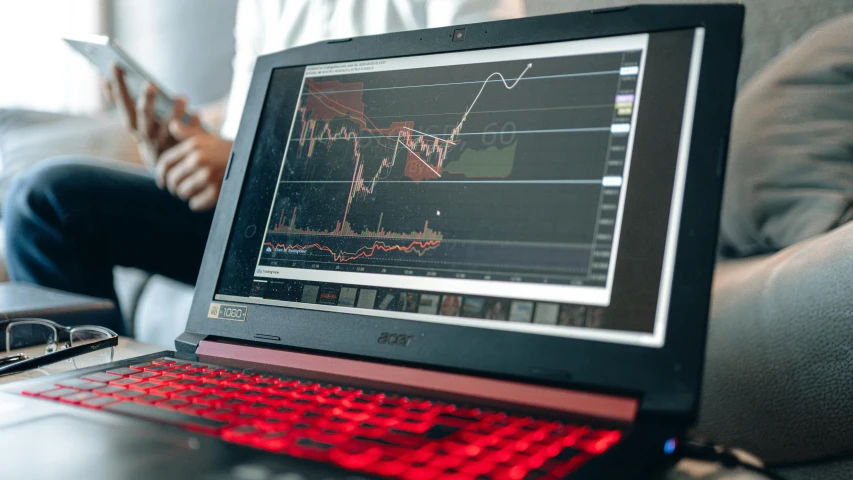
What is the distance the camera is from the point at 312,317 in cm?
53

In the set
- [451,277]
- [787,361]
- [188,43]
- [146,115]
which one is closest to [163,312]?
[146,115]

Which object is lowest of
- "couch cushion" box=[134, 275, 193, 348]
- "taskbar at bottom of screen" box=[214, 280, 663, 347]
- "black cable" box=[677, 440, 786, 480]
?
"couch cushion" box=[134, 275, 193, 348]

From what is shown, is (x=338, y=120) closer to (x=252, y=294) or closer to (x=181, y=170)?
(x=252, y=294)

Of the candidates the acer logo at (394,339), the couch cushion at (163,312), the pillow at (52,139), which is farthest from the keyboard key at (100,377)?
the pillow at (52,139)

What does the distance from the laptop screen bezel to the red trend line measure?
0.16 feet

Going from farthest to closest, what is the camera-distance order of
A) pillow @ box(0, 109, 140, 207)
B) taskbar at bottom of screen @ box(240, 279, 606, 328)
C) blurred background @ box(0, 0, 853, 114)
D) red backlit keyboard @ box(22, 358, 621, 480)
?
blurred background @ box(0, 0, 853, 114) < pillow @ box(0, 109, 140, 207) < taskbar at bottom of screen @ box(240, 279, 606, 328) < red backlit keyboard @ box(22, 358, 621, 480)

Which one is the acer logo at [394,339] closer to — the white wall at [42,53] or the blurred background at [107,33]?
the blurred background at [107,33]

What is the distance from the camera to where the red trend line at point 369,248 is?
0.50 meters

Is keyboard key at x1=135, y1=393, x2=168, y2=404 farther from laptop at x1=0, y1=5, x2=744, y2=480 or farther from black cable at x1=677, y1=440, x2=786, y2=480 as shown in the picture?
black cable at x1=677, y1=440, x2=786, y2=480

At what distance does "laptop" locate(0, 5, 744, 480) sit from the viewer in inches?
14.4

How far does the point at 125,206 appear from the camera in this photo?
1066 millimetres

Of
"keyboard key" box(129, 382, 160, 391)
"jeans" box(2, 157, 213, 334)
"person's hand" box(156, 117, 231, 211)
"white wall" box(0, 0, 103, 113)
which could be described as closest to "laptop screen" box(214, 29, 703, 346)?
"keyboard key" box(129, 382, 160, 391)

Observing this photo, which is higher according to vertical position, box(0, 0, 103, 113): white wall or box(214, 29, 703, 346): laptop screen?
box(0, 0, 103, 113): white wall

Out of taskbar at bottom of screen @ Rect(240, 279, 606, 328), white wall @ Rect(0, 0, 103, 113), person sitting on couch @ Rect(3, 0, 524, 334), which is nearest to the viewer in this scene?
taskbar at bottom of screen @ Rect(240, 279, 606, 328)
